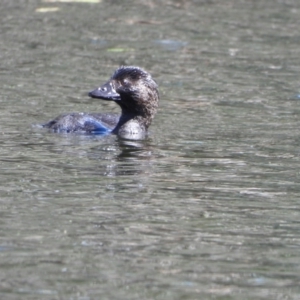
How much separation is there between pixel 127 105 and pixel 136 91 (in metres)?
0.27

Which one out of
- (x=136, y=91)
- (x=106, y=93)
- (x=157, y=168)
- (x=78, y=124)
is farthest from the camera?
(x=136, y=91)

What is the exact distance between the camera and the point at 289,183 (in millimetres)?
9359

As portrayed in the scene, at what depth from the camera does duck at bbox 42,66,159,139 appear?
12414mm

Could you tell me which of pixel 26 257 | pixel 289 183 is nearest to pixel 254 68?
pixel 289 183

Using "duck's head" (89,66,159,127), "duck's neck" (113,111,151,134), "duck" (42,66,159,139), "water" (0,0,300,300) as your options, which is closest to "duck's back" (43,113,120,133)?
"duck" (42,66,159,139)

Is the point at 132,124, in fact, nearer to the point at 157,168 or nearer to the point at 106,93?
the point at 106,93

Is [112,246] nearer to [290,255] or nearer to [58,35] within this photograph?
[290,255]

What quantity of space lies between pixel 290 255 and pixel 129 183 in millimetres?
2399

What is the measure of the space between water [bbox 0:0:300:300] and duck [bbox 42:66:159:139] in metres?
0.33

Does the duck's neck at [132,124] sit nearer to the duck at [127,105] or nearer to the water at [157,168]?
the duck at [127,105]

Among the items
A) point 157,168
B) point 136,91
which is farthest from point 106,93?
point 157,168

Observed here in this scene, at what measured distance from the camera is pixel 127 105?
42.7 ft

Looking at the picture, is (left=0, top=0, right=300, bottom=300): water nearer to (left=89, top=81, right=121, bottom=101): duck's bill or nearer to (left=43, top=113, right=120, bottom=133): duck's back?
(left=43, top=113, right=120, bottom=133): duck's back

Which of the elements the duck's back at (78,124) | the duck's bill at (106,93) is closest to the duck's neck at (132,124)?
the duck's back at (78,124)
